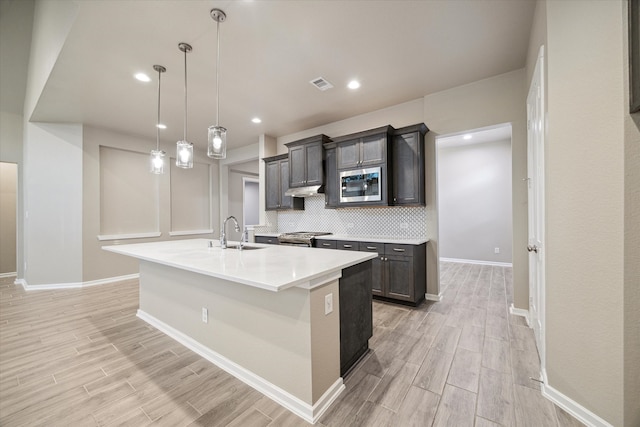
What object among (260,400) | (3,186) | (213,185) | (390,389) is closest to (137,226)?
(213,185)

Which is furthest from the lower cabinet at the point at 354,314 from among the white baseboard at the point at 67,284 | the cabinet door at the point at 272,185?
the white baseboard at the point at 67,284

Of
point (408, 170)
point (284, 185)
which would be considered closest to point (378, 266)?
point (408, 170)

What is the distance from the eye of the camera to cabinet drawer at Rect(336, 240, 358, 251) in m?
3.71

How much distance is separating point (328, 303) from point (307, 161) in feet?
10.6

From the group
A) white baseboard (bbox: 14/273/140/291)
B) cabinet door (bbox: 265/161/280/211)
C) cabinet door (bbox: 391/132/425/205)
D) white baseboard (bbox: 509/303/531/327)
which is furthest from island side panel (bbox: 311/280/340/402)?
white baseboard (bbox: 14/273/140/291)

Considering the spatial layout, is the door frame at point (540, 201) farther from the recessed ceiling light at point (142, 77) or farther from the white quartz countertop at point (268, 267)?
the recessed ceiling light at point (142, 77)

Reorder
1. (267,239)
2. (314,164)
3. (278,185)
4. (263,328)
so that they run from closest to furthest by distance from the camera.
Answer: (263,328), (314,164), (267,239), (278,185)

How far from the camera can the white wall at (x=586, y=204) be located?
4.47ft

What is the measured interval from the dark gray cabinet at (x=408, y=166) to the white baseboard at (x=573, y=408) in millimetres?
2213

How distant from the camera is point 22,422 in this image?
61.9 inches

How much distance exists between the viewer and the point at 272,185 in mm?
5219

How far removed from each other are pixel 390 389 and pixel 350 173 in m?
2.87

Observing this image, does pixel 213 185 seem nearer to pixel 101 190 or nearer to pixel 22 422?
pixel 101 190

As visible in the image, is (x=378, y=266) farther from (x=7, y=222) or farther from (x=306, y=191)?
(x=7, y=222)
